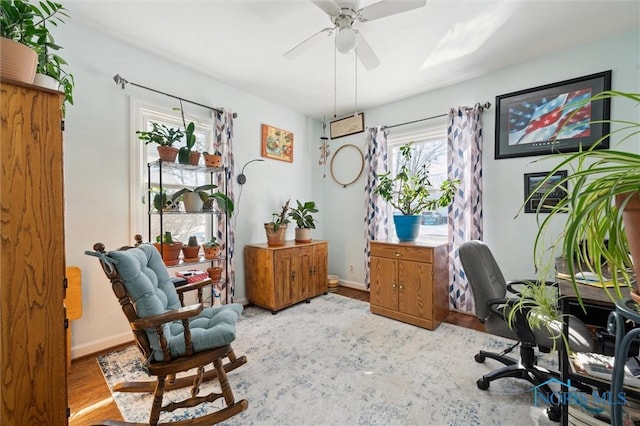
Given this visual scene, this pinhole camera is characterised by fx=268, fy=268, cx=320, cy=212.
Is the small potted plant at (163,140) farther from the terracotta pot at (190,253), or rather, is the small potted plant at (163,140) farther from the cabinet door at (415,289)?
the cabinet door at (415,289)

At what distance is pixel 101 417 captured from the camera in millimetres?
1550

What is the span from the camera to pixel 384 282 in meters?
2.98

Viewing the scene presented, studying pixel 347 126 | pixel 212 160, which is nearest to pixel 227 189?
pixel 212 160

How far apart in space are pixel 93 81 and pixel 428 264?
3.42 meters

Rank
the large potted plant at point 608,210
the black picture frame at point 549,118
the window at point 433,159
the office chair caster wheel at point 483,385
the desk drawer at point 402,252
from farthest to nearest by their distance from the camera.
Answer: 1. the window at point 433,159
2. the desk drawer at point 402,252
3. the black picture frame at point 549,118
4. the office chair caster wheel at point 483,385
5. the large potted plant at point 608,210

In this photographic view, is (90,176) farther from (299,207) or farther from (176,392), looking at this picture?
(299,207)

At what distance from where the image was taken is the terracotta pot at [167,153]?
7.59 ft

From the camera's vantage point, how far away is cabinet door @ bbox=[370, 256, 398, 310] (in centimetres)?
290

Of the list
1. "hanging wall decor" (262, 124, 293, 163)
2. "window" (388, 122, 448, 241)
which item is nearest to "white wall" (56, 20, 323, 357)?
"hanging wall decor" (262, 124, 293, 163)

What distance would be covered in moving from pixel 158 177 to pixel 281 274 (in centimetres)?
166

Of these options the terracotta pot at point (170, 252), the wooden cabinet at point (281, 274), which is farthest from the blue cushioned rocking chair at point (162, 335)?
the wooden cabinet at point (281, 274)

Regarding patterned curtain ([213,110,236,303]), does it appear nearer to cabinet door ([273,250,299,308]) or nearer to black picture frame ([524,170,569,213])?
cabinet door ([273,250,299,308])

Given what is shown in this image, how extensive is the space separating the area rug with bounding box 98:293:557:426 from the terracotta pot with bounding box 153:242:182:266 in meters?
0.79

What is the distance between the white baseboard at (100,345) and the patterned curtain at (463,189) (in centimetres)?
335
